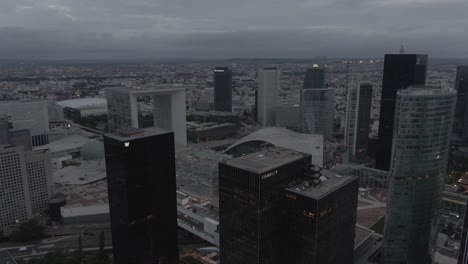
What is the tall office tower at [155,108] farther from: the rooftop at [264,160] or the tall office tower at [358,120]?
the rooftop at [264,160]

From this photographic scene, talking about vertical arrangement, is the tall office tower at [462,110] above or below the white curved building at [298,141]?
above

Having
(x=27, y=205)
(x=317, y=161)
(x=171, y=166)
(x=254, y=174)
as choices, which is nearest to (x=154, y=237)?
(x=171, y=166)

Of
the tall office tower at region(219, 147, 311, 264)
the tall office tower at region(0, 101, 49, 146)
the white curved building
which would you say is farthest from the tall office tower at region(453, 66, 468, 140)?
the tall office tower at region(0, 101, 49, 146)

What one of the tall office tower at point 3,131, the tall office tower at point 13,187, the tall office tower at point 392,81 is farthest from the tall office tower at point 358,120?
the tall office tower at point 3,131

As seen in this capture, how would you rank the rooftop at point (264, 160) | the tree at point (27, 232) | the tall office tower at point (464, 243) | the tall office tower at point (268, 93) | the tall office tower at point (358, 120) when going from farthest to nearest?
1. the tall office tower at point (268, 93)
2. the tall office tower at point (358, 120)
3. the tree at point (27, 232)
4. the tall office tower at point (464, 243)
5. the rooftop at point (264, 160)

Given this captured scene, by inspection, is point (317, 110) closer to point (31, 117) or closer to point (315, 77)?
point (315, 77)

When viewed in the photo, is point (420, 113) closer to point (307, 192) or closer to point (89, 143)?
point (307, 192)

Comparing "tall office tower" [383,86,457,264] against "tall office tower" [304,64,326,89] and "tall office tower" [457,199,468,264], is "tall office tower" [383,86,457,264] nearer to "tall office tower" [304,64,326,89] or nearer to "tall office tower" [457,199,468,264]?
"tall office tower" [457,199,468,264]
